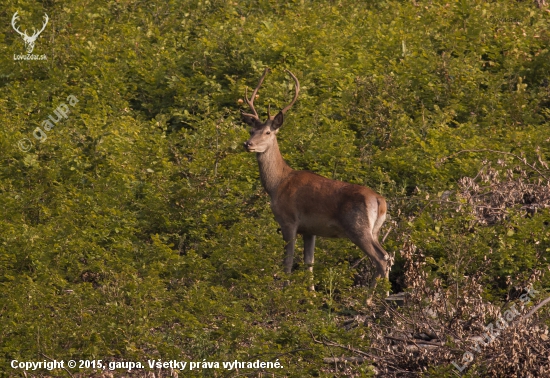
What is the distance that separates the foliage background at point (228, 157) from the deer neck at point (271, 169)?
1.47 feet

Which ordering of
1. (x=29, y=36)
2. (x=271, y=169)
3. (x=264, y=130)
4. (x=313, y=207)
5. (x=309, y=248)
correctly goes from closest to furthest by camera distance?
(x=313, y=207) < (x=309, y=248) < (x=271, y=169) < (x=264, y=130) < (x=29, y=36)

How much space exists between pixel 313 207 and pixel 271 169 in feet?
2.89

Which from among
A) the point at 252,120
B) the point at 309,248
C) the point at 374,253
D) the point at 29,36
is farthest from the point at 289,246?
the point at 29,36

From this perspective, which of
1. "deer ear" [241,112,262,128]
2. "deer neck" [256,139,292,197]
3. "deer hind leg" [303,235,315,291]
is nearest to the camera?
"deer hind leg" [303,235,315,291]

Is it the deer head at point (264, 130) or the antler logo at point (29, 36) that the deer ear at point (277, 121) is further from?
the antler logo at point (29, 36)

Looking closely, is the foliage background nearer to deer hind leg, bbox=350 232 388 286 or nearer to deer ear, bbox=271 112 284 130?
deer hind leg, bbox=350 232 388 286

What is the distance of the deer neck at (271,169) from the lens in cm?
1098

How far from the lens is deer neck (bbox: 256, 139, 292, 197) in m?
11.0

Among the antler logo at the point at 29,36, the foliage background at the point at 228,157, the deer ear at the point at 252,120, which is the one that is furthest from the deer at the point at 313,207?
the antler logo at the point at 29,36

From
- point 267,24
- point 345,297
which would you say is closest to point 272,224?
point 345,297

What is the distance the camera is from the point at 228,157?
41.4 ft

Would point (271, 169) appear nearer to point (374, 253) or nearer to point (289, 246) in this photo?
point (289, 246)

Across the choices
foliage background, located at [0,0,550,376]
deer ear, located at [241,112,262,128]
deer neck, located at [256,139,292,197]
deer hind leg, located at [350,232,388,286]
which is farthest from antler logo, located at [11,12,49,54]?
deer hind leg, located at [350,232,388,286]

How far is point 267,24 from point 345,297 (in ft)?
23.8
